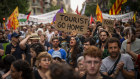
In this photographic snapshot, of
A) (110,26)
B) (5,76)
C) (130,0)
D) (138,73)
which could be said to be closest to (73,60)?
(138,73)

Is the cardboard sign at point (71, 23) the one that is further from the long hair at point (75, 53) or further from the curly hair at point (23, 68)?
the curly hair at point (23, 68)

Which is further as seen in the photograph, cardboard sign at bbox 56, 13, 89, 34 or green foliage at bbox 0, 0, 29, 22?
green foliage at bbox 0, 0, 29, 22

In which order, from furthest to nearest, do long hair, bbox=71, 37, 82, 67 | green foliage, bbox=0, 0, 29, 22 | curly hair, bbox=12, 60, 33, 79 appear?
1. green foliage, bbox=0, 0, 29, 22
2. long hair, bbox=71, 37, 82, 67
3. curly hair, bbox=12, 60, 33, 79

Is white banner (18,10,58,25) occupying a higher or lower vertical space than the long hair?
higher

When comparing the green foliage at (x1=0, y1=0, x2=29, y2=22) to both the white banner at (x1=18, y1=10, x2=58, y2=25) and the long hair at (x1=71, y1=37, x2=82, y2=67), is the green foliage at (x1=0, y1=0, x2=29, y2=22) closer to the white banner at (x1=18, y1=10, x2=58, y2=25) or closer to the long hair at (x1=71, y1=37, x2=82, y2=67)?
the white banner at (x1=18, y1=10, x2=58, y2=25)

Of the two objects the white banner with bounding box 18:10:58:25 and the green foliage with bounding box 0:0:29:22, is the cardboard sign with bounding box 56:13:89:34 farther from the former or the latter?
the green foliage with bounding box 0:0:29:22

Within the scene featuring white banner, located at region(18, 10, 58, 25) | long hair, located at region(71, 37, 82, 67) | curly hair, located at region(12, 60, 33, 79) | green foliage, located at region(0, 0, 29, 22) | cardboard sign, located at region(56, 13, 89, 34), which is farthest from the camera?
green foliage, located at region(0, 0, 29, 22)

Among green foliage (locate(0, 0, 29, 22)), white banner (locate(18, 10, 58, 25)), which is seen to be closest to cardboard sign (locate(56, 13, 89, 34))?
white banner (locate(18, 10, 58, 25))

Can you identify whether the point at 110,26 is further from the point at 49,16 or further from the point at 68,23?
the point at 49,16

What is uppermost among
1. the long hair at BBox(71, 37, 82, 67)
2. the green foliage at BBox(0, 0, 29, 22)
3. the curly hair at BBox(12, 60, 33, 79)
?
the green foliage at BBox(0, 0, 29, 22)

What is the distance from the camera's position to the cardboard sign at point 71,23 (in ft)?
22.6

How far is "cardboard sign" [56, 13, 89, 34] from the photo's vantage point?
22.6 feet

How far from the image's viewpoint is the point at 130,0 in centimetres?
2134

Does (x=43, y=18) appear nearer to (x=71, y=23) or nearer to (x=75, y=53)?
(x=71, y=23)
